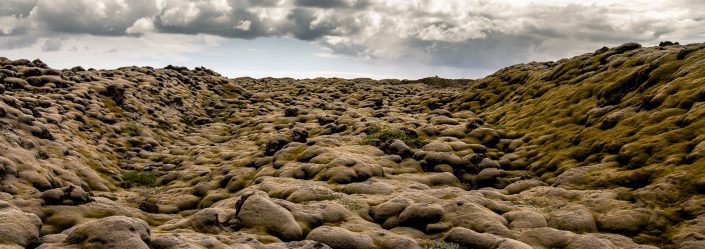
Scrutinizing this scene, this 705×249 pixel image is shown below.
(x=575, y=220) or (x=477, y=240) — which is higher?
(x=575, y=220)

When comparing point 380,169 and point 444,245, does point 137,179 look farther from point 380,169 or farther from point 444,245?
point 444,245

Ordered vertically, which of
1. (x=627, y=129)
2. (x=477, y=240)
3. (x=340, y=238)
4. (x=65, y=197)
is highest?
(x=627, y=129)

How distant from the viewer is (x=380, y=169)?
85.8 feet

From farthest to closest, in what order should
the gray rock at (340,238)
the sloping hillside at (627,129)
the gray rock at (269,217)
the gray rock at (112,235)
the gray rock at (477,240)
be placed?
the sloping hillside at (627,129) → the gray rock at (269,217) → the gray rock at (340,238) → the gray rock at (477,240) → the gray rock at (112,235)

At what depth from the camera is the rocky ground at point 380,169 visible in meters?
16.1

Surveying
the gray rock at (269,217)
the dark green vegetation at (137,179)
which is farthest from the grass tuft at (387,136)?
the gray rock at (269,217)

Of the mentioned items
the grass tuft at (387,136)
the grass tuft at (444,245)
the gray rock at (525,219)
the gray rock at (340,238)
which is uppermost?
the grass tuft at (387,136)

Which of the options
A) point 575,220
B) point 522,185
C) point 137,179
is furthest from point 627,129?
point 137,179

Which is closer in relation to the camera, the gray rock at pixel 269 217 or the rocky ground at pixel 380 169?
the gray rock at pixel 269 217

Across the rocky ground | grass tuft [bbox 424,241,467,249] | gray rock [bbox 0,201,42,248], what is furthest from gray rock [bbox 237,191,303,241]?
gray rock [bbox 0,201,42,248]

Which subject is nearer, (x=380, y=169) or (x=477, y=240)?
(x=477, y=240)

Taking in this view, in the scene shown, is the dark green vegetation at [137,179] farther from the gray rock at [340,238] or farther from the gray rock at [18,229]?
the gray rock at [340,238]

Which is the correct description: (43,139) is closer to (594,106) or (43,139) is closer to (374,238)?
(374,238)

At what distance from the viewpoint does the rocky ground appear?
1609 centimetres
